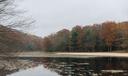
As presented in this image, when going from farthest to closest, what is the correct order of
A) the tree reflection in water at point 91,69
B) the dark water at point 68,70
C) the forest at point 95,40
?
the forest at point 95,40 → the tree reflection in water at point 91,69 → the dark water at point 68,70

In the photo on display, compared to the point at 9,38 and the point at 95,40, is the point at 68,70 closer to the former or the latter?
the point at 9,38

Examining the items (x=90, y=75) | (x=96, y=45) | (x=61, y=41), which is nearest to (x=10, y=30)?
(x=90, y=75)

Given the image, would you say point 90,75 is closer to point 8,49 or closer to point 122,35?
point 8,49

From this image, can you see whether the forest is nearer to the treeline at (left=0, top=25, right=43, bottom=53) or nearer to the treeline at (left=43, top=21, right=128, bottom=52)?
the treeline at (left=43, top=21, right=128, bottom=52)

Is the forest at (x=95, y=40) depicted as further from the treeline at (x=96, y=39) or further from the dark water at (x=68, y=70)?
the dark water at (x=68, y=70)

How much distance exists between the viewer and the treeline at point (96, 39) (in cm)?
10385

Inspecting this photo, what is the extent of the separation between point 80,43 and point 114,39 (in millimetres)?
17522

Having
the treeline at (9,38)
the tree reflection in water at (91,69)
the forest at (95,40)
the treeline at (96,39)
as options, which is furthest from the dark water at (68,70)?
the treeline at (96,39)

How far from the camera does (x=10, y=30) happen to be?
36.7 ft

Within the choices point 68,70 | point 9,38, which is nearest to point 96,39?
point 68,70

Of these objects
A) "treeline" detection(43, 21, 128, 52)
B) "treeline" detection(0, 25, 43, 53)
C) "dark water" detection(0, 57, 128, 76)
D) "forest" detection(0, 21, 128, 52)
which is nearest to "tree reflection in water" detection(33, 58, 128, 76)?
"dark water" detection(0, 57, 128, 76)

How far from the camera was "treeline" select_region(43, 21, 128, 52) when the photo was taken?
104 metres

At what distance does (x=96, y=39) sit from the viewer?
10925cm

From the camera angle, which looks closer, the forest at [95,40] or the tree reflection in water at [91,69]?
the tree reflection in water at [91,69]
